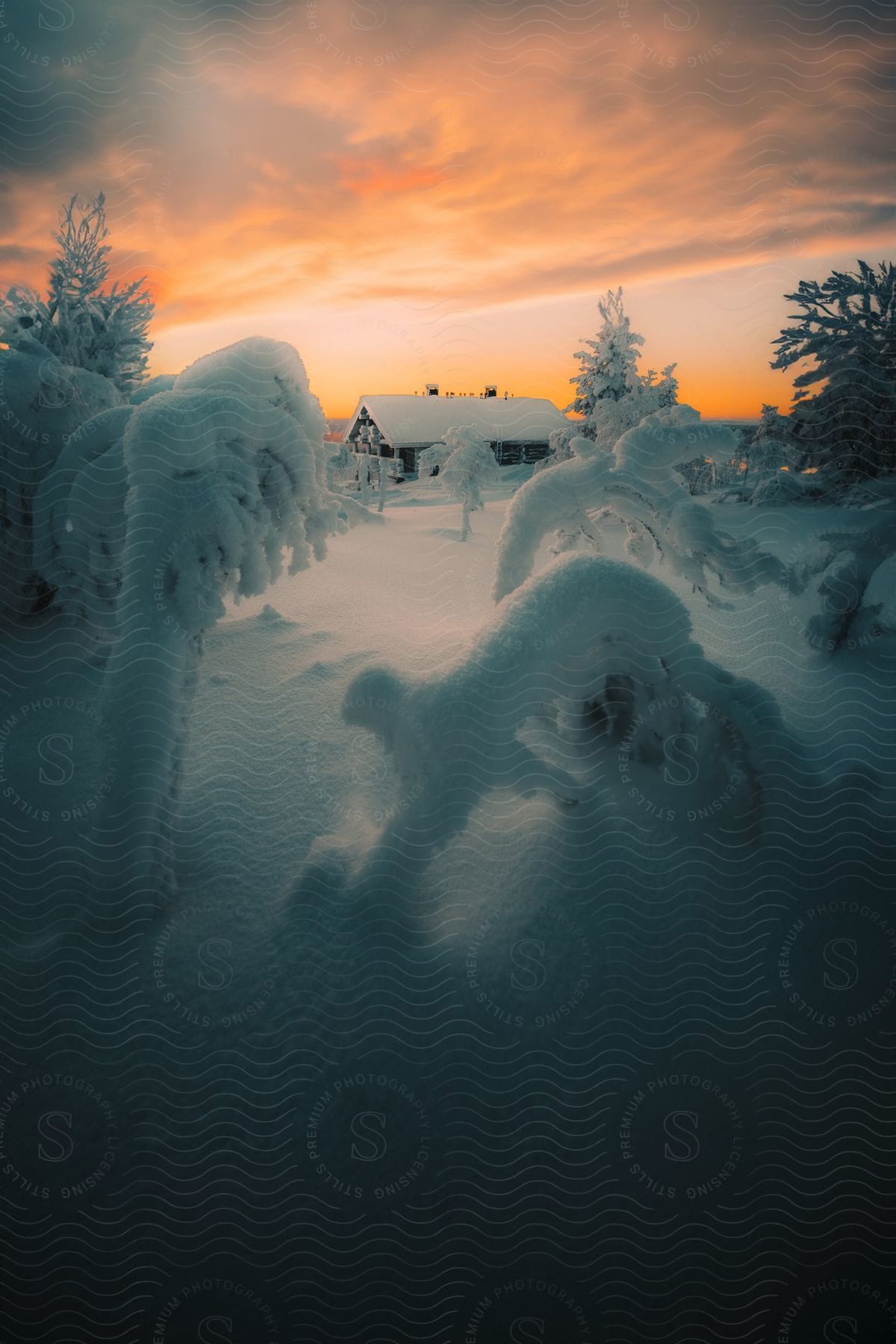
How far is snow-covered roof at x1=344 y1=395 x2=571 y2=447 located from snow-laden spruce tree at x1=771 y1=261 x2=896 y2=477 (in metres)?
3.60

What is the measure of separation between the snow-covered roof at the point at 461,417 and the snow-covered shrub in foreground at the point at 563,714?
4.88 m

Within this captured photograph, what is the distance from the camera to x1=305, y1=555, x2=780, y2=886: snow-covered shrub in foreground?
461 cm

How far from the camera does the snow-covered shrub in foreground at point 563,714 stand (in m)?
4.61

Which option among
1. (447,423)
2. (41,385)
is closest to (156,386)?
(41,385)

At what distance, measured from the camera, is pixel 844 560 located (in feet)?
21.0

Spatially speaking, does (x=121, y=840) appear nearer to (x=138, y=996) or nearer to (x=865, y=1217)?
(x=138, y=996)

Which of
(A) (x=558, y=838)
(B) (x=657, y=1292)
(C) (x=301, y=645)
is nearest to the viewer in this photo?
(B) (x=657, y=1292)

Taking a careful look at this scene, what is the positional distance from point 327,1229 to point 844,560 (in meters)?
7.26

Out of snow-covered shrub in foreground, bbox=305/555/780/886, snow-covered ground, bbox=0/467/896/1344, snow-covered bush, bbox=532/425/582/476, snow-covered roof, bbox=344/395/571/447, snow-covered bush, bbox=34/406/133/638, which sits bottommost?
snow-covered ground, bbox=0/467/896/1344

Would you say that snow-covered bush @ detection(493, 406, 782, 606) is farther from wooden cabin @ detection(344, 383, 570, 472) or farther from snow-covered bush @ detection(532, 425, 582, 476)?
wooden cabin @ detection(344, 383, 570, 472)

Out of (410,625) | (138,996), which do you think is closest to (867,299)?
(410,625)

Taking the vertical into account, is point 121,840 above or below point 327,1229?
above

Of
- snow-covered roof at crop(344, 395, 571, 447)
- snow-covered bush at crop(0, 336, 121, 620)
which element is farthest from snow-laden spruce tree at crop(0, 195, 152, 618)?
snow-covered roof at crop(344, 395, 571, 447)

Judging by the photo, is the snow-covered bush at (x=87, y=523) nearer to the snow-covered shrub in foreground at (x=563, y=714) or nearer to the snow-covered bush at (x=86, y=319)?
the snow-covered bush at (x=86, y=319)
